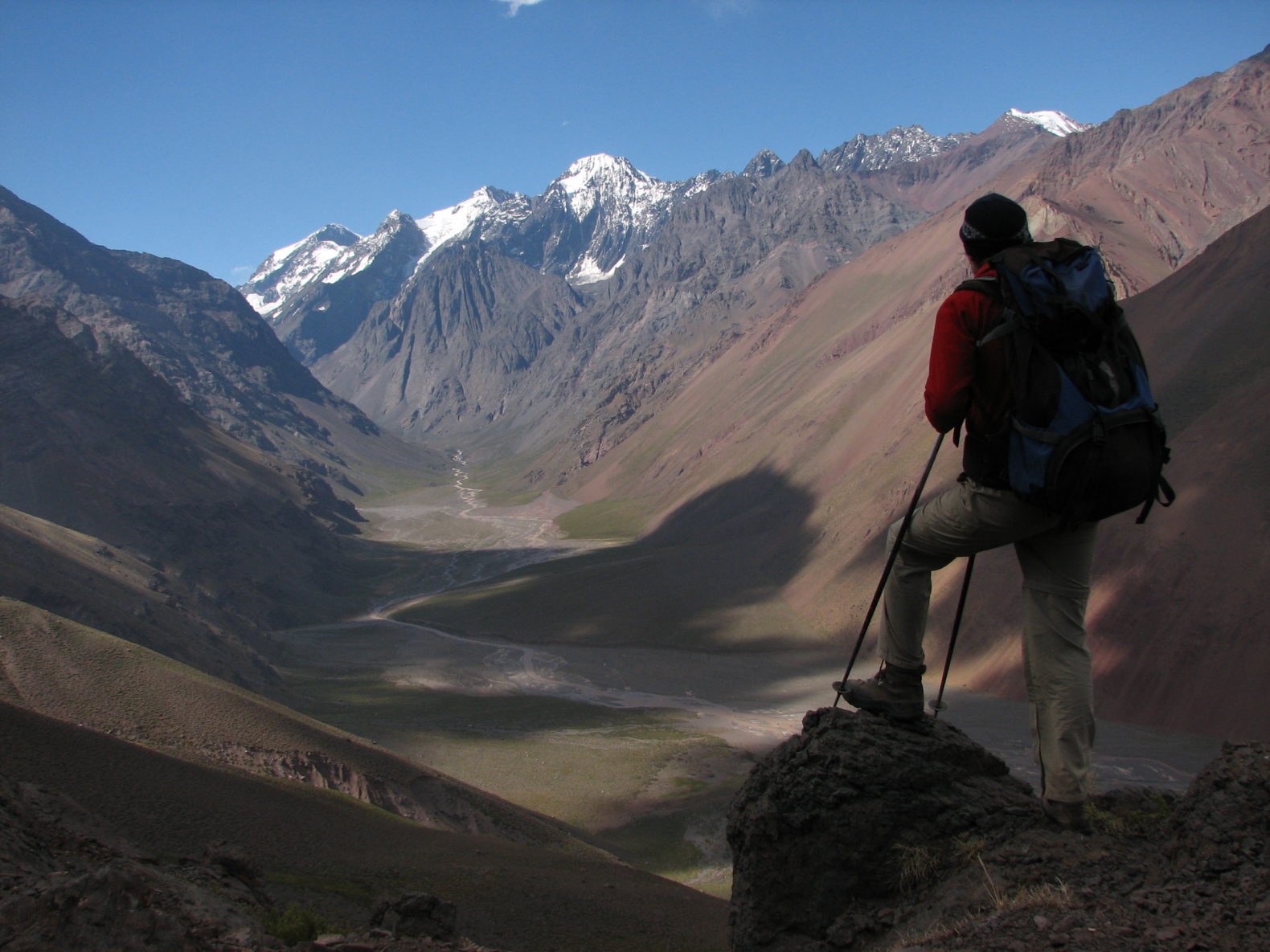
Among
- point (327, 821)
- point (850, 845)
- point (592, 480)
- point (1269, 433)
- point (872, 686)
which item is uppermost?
point (592, 480)

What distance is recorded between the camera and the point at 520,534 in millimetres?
156000

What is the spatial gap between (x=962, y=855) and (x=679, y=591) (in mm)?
77717

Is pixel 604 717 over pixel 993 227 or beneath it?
beneath

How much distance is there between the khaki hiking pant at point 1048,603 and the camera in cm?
551

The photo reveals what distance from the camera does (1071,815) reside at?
5.66m

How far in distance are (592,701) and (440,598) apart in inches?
1906

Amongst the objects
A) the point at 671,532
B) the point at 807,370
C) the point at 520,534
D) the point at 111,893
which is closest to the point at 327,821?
the point at 111,893

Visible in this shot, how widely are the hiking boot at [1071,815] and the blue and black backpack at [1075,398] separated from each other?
1.90 m

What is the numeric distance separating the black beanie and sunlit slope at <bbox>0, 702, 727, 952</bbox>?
10.8 meters

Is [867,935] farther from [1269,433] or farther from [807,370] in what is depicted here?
[807,370]

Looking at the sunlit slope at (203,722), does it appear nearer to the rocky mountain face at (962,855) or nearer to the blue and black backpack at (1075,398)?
the rocky mountain face at (962,855)

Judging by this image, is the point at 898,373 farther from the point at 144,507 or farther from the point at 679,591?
the point at 144,507

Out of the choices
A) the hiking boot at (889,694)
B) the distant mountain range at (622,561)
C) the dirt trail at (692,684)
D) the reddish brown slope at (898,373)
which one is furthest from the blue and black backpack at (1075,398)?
the reddish brown slope at (898,373)

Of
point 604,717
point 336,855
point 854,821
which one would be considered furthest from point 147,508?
point 854,821
